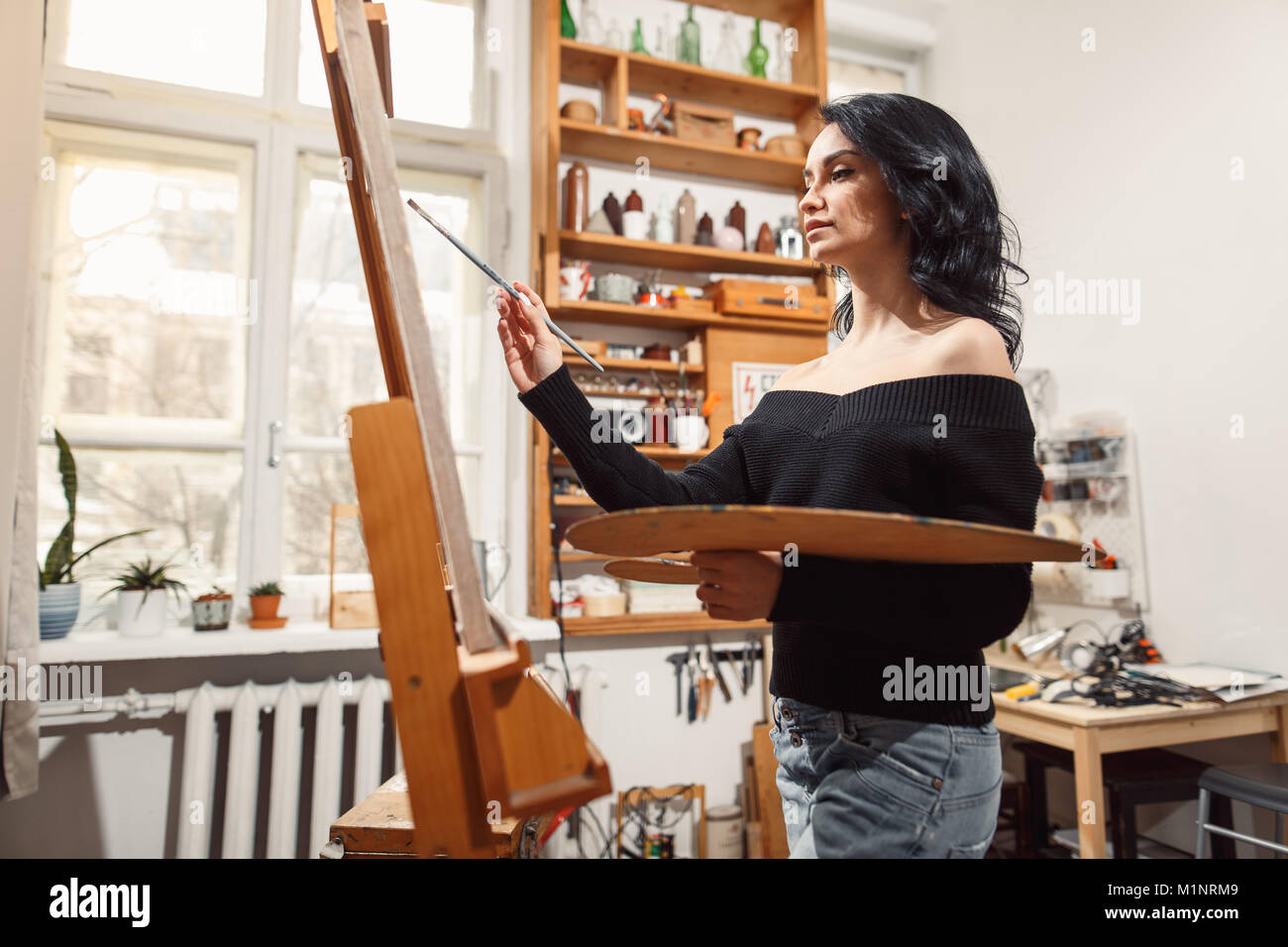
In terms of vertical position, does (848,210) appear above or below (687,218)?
below

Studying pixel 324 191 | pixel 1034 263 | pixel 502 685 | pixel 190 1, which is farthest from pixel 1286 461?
pixel 190 1

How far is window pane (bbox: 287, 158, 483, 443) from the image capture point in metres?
2.50

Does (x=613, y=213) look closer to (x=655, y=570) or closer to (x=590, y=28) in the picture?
(x=590, y=28)

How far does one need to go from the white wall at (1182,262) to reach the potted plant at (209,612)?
2919 mm

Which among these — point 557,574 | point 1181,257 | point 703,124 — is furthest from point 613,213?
point 1181,257

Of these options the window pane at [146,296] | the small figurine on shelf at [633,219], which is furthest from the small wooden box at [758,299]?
the window pane at [146,296]

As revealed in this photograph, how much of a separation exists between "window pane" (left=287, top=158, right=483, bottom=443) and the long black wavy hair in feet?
5.88

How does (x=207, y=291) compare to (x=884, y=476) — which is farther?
(x=207, y=291)

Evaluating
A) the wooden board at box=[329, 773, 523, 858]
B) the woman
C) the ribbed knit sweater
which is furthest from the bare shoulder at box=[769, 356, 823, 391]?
the wooden board at box=[329, 773, 523, 858]

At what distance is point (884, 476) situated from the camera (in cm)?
81

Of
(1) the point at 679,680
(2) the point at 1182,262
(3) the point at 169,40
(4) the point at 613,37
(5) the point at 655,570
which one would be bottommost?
(1) the point at 679,680

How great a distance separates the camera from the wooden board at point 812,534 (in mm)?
510

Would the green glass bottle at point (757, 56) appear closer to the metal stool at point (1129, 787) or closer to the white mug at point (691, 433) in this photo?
the white mug at point (691, 433)

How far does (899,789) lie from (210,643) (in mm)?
1945
